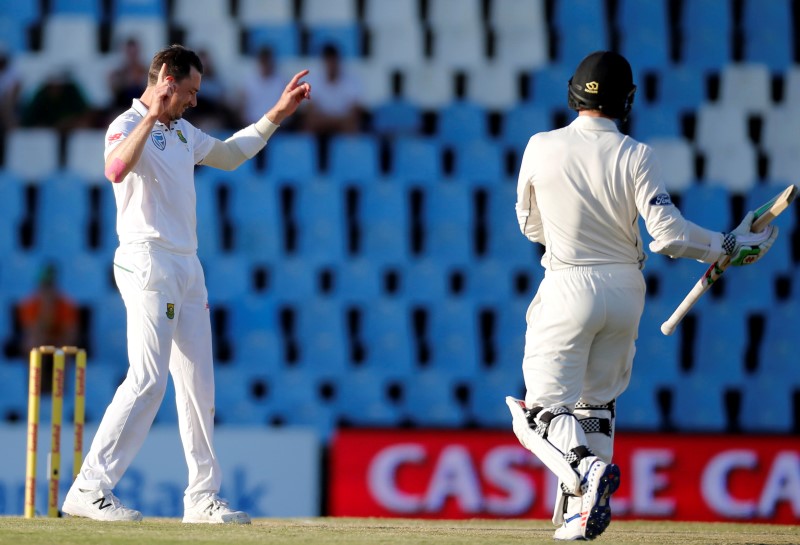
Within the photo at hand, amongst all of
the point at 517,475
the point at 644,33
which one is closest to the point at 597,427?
the point at 517,475

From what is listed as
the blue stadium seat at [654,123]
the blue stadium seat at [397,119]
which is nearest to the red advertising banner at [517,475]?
the blue stadium seat at [397,119]

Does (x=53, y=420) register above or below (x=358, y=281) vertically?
below

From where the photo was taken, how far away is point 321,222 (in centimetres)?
967

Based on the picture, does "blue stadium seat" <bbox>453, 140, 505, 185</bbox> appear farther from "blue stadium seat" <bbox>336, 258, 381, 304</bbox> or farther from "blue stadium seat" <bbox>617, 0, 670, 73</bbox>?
"blue stadium seat" <bbox>617, 0, 670, 73</bbox>

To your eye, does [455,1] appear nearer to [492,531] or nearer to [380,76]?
[380,76]

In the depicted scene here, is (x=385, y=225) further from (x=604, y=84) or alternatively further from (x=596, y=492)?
(x=596, y=492)

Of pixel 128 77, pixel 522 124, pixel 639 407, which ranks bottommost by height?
pixel 639 407

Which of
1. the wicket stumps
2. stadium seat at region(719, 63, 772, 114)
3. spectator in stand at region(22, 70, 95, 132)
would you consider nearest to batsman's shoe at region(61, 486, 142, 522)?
the wicket stumps

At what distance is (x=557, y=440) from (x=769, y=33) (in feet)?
24.7

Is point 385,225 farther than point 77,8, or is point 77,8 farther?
point 77,8

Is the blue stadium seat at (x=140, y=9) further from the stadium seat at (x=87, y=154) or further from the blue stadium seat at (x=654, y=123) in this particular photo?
the blue stadium seat at (x=654, y=123)

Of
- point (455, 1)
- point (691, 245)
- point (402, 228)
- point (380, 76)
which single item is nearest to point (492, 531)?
point (691, 245)

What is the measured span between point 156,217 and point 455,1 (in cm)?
656

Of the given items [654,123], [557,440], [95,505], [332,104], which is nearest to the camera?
[557,440]
